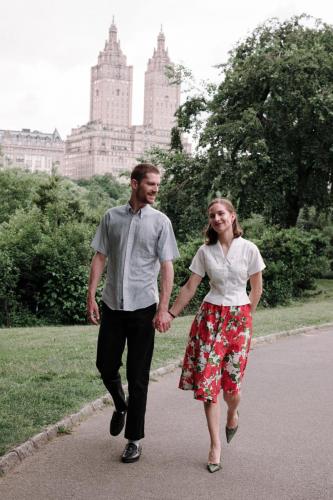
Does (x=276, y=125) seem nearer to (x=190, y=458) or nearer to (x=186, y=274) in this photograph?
(x=186, y=274)

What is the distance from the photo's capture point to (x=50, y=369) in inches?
337

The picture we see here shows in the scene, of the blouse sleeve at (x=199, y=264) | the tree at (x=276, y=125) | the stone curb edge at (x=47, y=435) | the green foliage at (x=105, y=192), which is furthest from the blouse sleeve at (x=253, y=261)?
the green foliage at (x=105, y=192)

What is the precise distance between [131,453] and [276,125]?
21.1m

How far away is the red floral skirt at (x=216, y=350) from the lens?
532cm

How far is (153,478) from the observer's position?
5.09m

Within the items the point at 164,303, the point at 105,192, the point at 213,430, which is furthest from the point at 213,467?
the point at 105,192

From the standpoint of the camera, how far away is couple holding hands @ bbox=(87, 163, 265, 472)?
5.37 metres

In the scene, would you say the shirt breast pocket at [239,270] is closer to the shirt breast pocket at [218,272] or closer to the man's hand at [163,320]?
the shirt breast pocket at [218,272]

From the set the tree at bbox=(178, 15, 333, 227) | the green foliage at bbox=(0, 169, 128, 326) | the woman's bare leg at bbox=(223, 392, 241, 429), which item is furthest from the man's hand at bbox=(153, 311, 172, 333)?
the tree at bbox=(178, 15, 333, 227)

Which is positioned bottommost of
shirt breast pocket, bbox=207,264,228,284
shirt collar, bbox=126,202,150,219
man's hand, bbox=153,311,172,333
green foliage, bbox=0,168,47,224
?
man's hand, bbox=153,311,172,333

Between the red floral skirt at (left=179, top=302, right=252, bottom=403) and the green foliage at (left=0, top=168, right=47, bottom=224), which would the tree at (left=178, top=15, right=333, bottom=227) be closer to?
the red floral skirt at (left=179, top=302, right=252, bottom=403)

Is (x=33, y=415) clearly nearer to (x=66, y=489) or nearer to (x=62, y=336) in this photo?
(x=66, y=489)

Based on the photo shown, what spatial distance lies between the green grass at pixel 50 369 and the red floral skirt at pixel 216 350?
4.67ft

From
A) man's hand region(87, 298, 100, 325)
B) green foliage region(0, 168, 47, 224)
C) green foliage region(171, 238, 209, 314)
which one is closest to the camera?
man's hand region(87, 298, 100, 325)
